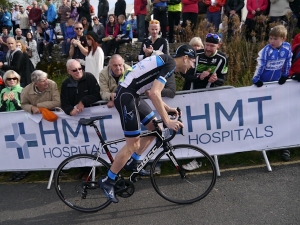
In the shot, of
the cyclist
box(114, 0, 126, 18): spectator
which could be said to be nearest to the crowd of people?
the cyclist

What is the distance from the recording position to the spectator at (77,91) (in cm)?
495

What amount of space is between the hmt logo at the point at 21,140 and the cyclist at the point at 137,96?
5.33 ft

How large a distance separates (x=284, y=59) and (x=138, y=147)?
2.82m

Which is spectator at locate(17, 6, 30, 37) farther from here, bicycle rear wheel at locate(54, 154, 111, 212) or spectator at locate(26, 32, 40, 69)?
bicycle rear wheel at locate(54, 154, 111, 212)

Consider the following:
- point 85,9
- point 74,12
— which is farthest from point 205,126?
point 74,12

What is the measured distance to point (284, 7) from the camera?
8.61 metres

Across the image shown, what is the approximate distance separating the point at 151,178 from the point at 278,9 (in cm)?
651

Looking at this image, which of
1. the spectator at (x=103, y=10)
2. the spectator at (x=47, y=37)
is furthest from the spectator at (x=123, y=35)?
the spectator at (x=47, y=37)

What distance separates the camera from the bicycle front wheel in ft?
14.1

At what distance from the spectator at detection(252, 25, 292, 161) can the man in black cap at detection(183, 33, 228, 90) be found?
21.2 inches

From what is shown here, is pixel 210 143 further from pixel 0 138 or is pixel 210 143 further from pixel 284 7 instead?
pixel 284 7

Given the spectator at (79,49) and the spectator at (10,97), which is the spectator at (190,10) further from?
the spectator at (10,97)

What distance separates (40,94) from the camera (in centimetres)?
523

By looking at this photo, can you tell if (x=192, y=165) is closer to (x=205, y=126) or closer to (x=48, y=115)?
(x=205, y=126)
